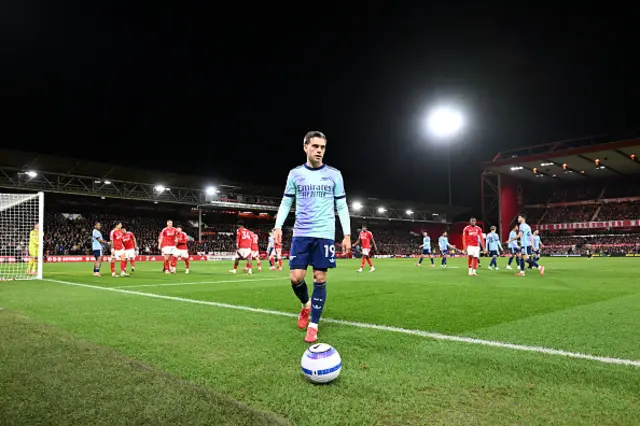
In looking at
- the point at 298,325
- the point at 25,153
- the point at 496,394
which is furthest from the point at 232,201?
the point at 496,394

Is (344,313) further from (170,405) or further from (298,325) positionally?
(170,405)

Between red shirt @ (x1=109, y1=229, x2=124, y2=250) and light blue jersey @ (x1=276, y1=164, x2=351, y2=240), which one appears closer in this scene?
light blue jersey @ (x1=276, y1=164, x2=351, y2=240)

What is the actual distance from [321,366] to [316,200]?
237cm

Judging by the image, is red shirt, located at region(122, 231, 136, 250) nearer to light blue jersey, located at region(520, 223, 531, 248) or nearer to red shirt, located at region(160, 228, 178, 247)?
red shirt, located at region(160, 228, 178, 247)

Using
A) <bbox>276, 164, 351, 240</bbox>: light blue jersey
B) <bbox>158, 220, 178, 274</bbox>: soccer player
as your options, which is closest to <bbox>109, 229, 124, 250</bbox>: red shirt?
<bbox>158, 220, 178, 274</bbox>: soccer player

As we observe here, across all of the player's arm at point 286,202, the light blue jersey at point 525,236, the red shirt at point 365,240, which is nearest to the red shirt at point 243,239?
the red shirt at point 365,240

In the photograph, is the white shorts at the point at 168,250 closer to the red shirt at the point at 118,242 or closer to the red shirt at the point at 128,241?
the red shirt at the point at 128,241

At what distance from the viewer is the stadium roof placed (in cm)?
4300

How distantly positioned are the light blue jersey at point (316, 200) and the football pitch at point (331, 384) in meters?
1.21

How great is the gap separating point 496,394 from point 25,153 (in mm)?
32400

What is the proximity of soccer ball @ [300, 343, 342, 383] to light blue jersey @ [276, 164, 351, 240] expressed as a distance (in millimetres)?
1969

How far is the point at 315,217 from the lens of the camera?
16.3 feet

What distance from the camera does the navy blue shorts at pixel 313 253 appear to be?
4887 mm

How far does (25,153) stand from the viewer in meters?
27.4
